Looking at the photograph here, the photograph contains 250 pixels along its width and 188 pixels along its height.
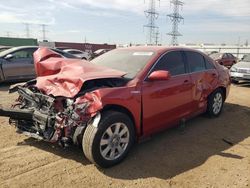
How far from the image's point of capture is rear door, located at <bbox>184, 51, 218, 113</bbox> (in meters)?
5.87

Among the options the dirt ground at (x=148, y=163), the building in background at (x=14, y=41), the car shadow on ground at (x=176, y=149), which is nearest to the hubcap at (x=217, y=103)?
the car shadow on ground at (x=176, y=149)

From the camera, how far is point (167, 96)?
4977 millimetres

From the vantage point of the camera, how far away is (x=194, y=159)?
451cm

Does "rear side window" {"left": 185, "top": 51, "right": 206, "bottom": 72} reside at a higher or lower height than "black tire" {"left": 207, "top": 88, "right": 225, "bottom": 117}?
higher

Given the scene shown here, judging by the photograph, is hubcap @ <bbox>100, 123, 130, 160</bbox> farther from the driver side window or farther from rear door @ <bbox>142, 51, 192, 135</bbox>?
the driver side window

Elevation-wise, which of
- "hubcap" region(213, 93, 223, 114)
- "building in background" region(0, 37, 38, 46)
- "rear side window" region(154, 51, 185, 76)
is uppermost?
"building in background" region(0, 37, 38, 46)

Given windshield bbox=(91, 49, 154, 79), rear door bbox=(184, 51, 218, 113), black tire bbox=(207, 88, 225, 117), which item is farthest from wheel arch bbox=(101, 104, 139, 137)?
black tire bbox=(207, 88, 225, 117)

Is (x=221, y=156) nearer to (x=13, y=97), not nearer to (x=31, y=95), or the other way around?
(x=31, y=95)

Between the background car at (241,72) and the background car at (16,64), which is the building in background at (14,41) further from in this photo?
the background car at (241,72)

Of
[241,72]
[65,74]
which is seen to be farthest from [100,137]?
[241,72]

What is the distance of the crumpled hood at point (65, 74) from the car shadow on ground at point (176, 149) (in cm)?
100

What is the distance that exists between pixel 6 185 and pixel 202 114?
470cm

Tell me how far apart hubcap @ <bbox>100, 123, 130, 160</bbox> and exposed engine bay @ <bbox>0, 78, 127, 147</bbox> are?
329 millimetres

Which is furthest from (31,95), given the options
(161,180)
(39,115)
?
(161,180)
